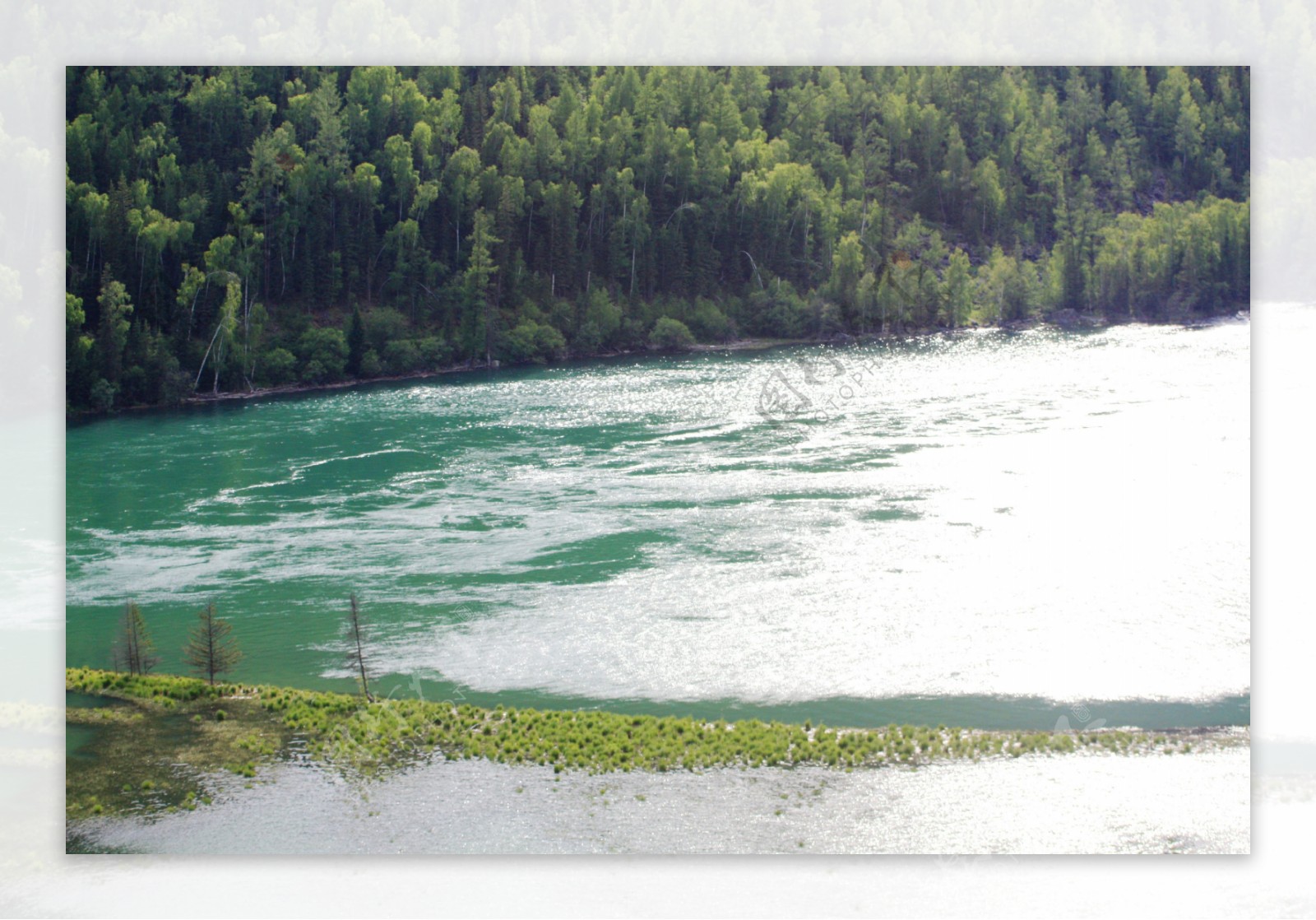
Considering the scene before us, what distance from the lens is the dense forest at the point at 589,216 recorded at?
784cm

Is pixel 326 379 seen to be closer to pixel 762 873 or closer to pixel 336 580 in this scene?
pixel 336 580

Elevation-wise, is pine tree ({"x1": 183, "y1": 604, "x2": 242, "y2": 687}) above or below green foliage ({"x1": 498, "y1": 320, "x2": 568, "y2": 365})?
below

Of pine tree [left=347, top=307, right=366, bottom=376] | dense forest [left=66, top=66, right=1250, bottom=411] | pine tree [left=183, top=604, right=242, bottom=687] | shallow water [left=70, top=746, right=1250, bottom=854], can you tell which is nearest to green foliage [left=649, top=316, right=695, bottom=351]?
dense forest [left=66, top=66, right=1250, bottom=411]

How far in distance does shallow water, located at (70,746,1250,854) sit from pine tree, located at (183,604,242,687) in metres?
0.80

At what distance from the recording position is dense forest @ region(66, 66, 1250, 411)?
784 cm

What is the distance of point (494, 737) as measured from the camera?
7.15 metres

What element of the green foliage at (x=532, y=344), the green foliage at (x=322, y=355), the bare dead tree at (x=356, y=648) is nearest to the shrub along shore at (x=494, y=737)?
the bare dead tree at (x=356, y=648)

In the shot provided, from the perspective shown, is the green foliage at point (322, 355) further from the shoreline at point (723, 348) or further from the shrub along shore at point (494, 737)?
the shrub along shore at point (494, 737)

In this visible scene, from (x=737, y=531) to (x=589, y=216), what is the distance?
7.31 feet

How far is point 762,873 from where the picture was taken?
6.61 meters

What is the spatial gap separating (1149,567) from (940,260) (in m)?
2.32

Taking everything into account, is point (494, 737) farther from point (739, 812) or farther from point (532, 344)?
point (532, 344)

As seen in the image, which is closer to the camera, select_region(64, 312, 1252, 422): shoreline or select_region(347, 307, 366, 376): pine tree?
select_region(64, 312, 1252, 422): shoreline

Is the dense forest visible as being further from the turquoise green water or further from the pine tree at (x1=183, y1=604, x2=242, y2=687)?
the pine tree at (x1=183, y1=604, x2=242, y2=687)
